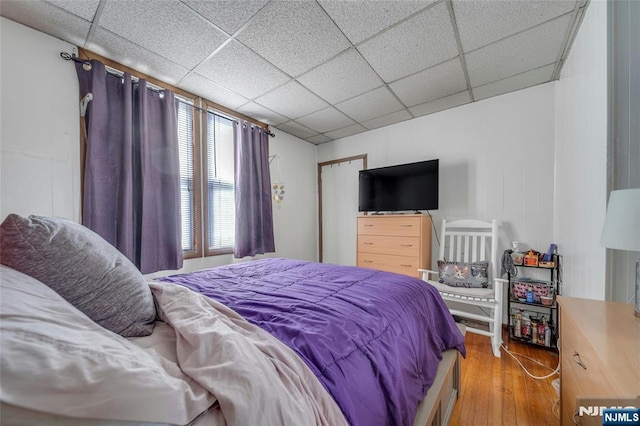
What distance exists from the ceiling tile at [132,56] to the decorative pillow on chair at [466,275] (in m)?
3.10

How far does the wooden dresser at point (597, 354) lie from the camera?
0.64 metres

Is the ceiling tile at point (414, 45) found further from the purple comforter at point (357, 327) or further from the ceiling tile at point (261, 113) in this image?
the purple comforter at point (357, 327)

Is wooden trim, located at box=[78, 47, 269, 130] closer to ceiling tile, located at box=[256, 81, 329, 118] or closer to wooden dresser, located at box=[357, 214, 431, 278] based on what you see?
ceiling tile, located at box=[256, 81, 329, 118]

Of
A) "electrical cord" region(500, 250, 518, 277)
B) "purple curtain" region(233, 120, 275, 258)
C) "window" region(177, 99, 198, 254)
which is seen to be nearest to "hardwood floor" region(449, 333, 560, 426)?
"electrical cord" region(500, 250, 518, 277)

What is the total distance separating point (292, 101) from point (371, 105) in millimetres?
902

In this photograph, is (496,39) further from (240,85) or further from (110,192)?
(110,192)

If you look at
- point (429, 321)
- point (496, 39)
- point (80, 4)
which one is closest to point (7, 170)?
point (80, 4)

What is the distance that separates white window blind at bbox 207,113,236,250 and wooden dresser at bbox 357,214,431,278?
1628 millimetres

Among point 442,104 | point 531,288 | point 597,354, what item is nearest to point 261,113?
point 442,104

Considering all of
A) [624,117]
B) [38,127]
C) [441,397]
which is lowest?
[441,397]

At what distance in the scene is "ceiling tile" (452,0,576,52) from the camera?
148cm

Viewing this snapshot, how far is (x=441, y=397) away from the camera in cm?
115

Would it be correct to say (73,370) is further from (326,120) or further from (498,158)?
(498,158)

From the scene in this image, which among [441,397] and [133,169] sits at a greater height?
[133,169]
